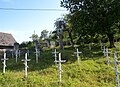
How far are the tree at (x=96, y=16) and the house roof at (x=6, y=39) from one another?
15691 mm

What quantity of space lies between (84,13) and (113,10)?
12.9ft

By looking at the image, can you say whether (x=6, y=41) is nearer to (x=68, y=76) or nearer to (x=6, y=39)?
(x=6, y=39)

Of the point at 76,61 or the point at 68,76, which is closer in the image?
the point at 68,76

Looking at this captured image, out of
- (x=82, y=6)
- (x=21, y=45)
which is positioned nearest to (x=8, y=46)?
(x=21, y=45)

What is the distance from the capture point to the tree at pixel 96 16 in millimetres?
33469

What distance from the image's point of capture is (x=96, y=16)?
34625 millimetres

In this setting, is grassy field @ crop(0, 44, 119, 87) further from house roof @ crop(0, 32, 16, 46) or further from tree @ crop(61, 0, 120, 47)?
house roof @ crop(0, 32, 16, 46)

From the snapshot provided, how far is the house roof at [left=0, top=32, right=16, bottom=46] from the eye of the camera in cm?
4539

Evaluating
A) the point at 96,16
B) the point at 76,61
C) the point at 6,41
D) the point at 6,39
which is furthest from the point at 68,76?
the point at 6,39

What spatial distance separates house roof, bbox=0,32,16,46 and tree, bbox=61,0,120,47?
1569cm

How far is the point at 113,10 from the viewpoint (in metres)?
33.7

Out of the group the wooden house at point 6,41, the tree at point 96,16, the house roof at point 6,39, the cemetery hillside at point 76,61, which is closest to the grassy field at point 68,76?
the cemetery hillside at point 76,61

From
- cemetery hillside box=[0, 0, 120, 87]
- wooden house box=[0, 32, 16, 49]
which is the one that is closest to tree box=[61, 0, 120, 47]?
cemetery hillside box=[0, 0, 120, 87]

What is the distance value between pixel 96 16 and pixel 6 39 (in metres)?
20.4
